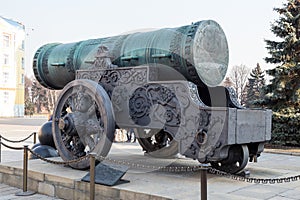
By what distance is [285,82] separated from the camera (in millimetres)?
13344

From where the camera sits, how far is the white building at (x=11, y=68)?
3984cm

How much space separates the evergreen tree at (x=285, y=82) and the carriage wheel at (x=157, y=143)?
6797mm

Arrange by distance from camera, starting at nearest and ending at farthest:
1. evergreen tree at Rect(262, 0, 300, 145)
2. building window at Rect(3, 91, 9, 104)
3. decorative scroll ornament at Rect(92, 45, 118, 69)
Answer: decorative scroll ornament at Rect(92, 45, 118, 69) < evergreen tree at Rect(262, 0, 300, 145) < building window at Rect(3, 91, 9, 104)

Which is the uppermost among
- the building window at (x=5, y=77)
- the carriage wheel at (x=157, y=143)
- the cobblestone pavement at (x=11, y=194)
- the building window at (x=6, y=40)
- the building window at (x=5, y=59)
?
the building window at (x=6, y=40)

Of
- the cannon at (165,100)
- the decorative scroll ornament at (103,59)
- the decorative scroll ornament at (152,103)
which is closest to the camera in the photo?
the cannon at (165,100)

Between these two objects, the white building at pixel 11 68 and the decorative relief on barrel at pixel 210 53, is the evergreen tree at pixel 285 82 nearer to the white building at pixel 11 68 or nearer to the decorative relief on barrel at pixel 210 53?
the decorative relief on barrel at pixel 210 53

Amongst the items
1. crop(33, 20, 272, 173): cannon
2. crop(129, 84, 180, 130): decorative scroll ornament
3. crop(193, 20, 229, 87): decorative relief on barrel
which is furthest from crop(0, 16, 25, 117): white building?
crop(193, 20, 229, 87): decorative relief on barrel

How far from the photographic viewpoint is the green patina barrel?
510cm

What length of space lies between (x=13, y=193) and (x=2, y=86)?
3724 centimetres

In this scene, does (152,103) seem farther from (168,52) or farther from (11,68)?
(11,68)

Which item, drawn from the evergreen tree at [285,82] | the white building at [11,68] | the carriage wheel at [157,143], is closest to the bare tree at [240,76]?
the white building at [11,68]

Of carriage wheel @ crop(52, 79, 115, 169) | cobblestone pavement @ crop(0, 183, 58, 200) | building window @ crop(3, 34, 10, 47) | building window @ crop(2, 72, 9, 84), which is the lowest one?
cobblestone pavement @ crop(0, 183, 58, 200)

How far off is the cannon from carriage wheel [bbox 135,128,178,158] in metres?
1.32

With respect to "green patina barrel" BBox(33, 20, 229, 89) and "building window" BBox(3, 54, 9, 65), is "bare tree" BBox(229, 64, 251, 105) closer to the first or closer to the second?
"building window" BBox(3, 54, 9, 65)
